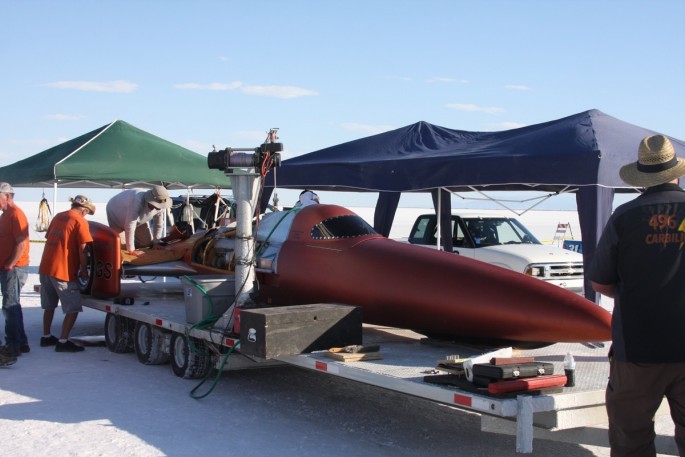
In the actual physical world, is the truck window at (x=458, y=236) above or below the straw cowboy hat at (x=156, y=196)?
below

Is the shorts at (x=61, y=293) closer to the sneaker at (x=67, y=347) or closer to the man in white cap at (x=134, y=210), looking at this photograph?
the sneaker at (x=67, y=347)

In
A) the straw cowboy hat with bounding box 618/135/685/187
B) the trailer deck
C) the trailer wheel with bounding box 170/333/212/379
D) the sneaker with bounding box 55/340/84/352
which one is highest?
the straw cowboy hat with bounding box 618/135/685/187

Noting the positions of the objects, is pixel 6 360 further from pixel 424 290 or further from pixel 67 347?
pixel 424 290

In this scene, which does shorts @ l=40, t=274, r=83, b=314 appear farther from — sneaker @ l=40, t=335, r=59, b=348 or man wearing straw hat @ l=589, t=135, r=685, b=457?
man wearing straw hat @ l=589, t=135, r=685, b=457

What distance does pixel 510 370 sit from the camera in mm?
4789

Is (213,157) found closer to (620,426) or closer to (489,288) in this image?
(489,288)

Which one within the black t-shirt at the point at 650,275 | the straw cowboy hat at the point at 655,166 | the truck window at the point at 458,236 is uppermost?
the straw cowboy hat at the point at 655,166

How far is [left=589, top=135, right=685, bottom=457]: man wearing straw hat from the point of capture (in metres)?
4.05

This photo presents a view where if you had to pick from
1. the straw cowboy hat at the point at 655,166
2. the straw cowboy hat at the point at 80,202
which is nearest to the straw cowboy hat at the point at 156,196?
the straw cowboy hat at the point at 80,202

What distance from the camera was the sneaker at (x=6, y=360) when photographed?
336 inches

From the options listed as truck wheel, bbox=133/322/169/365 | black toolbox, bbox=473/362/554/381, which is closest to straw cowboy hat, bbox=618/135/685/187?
black toolbox, bbox=473/362/554/381

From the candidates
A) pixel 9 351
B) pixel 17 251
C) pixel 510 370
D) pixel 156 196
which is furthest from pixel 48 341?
pixel 510 370

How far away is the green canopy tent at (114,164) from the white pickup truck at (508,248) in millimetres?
5687

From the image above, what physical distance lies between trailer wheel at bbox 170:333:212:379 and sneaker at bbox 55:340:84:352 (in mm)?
2015
